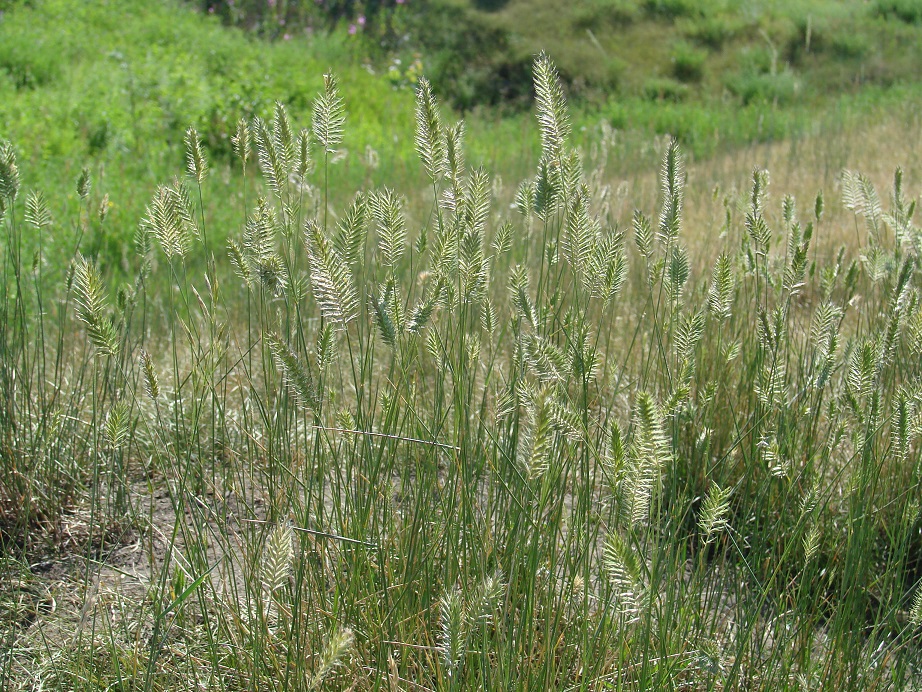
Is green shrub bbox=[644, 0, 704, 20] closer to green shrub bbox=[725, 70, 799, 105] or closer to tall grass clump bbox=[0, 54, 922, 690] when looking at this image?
green shrub bbox=[725, 70, 799, 105]

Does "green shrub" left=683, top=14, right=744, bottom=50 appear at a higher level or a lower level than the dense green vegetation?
higher

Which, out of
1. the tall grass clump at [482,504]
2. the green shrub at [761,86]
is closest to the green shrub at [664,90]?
the green shrub at [761,86]

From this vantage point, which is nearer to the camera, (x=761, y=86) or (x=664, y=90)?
(x=761, y=86)

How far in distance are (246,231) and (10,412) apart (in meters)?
0.85

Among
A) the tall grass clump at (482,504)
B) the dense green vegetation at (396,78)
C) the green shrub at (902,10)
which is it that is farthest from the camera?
the green shrub at (902,10)

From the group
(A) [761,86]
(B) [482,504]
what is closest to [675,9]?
(A) [761,86]

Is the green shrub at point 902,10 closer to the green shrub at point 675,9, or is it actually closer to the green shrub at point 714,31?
the green shrub at point 714,31

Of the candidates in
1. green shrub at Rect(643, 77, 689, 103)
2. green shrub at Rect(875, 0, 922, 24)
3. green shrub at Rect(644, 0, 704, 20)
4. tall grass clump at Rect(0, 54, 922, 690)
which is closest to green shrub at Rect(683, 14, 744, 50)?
green shrub at Rect(644, 0, 704, 20)

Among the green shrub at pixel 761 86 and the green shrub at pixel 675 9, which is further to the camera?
the green shrub at pixel 675 9

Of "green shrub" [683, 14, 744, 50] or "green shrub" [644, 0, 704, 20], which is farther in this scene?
"green shrub" [644, 0, 704, 20]

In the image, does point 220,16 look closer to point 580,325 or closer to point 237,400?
point 237,400

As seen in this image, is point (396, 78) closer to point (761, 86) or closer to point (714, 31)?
point (714, 31)

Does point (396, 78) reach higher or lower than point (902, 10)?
lower

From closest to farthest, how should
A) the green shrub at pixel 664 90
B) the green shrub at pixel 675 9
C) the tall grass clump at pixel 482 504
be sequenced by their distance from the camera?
the tall grass clump at pixel 482 504
the green shrub at pixel 664 90
the green shrub at pixel 675 9
